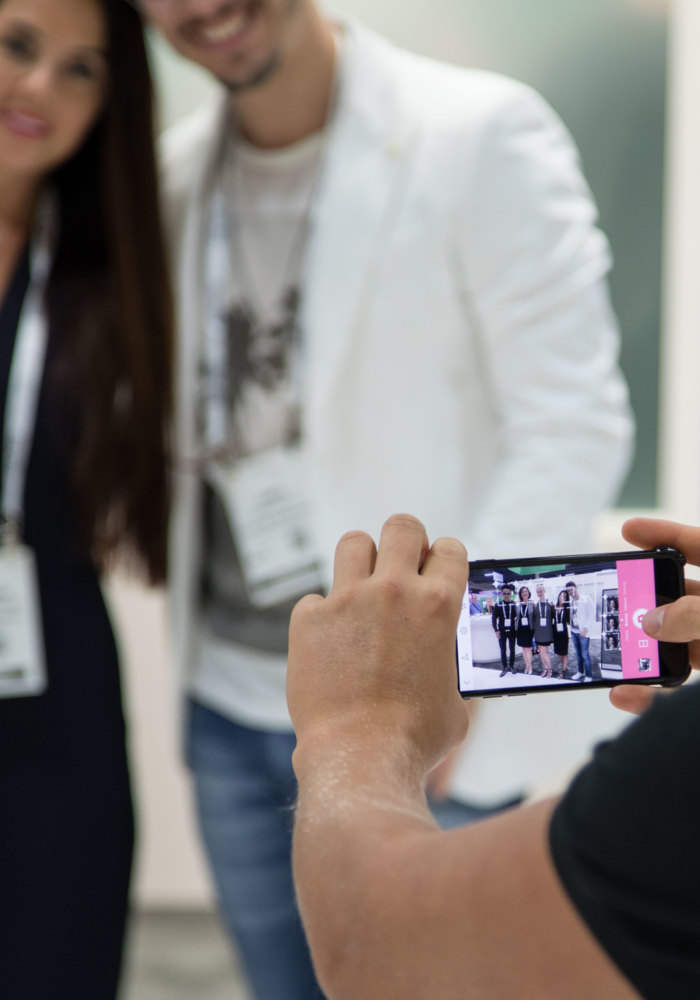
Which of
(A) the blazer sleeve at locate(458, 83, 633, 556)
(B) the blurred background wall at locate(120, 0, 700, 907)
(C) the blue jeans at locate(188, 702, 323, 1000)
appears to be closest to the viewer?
(A) the blazer sleeve at locate(458, 83, 633, 556)

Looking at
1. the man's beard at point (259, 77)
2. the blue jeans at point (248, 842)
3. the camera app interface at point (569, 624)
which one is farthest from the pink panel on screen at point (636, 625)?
the man's beard at point (259, 77)

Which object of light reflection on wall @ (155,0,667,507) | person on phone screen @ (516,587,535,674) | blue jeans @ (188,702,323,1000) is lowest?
blue jeans @ (188,702,323,1000)

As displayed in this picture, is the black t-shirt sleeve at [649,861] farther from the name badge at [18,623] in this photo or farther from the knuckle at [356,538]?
the name badge at [18,623]

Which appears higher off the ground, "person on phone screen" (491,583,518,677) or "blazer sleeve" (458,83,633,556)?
"blazer sleeve" (458,83,633,556)

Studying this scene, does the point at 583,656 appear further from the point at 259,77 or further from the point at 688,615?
the point at 259,77

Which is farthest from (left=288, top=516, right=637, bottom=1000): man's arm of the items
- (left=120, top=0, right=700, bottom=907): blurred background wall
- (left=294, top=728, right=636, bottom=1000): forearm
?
(left=120, top=0, right=700, bottom=907): blurred background wall

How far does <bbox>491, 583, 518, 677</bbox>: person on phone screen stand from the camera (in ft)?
1.97

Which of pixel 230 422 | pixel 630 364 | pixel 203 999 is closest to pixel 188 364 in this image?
pixel 230 422

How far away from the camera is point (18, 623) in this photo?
1.10 meters

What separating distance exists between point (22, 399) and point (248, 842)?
0.55 metres

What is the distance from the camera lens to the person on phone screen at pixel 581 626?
604 mm

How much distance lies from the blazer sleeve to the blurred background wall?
20.6 inches

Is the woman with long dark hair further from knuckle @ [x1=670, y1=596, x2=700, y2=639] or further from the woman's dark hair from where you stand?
knuckle @ [x1=670, y1=596, x2=700, y2=639]

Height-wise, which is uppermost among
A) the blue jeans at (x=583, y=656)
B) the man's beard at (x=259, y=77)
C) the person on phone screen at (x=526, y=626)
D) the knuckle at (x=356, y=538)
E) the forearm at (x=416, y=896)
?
the man's beard at (x=259, y=77)
